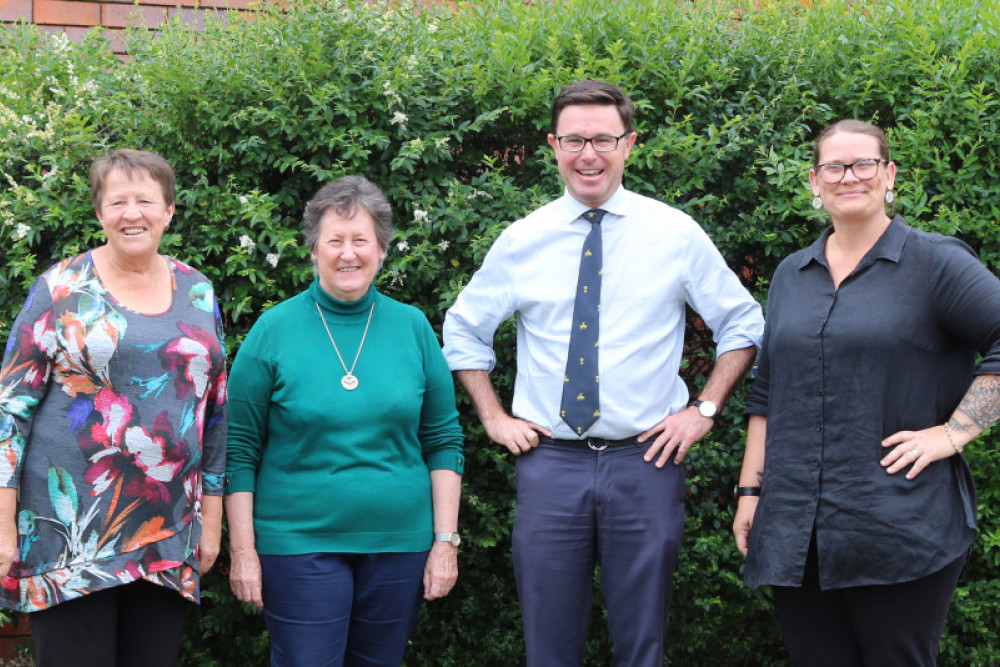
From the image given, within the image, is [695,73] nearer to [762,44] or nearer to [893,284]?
[762,44]

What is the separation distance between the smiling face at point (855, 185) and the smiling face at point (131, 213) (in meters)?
1.91

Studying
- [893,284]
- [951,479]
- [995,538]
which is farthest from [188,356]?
[995,538]

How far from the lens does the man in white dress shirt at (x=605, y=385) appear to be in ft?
10.4

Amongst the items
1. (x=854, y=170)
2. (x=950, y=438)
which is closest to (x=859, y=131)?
(x=854, y=170)

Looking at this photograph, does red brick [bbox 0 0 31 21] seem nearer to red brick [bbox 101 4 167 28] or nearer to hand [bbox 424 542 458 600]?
red brick [bbox 101 4 167 28]

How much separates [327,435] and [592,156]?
1.22 m

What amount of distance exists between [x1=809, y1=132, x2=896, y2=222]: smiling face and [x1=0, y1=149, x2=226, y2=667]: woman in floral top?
6.05 ft

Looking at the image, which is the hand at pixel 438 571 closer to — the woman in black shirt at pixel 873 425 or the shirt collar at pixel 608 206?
the woman in black shirt at pixel 873 425

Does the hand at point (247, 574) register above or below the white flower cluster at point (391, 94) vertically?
below

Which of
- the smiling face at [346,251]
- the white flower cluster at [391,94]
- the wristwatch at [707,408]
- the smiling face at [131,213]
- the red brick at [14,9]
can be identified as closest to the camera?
the smiling face at [131,213]

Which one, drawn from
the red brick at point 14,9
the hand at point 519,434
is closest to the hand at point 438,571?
the hand at point 519,434

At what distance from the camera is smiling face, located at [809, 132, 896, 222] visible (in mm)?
2861

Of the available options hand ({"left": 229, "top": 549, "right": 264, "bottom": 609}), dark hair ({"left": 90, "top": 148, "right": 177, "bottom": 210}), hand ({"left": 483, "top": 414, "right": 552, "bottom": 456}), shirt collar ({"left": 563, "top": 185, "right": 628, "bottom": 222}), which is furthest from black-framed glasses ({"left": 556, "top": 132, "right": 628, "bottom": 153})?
hand ({"left": 229, "top": 549, "right": 264, "bottom": 609})

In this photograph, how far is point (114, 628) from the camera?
9.05 feet
